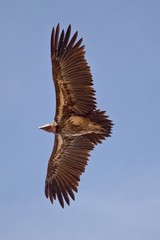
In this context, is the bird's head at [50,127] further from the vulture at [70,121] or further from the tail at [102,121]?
the tail at [102,121]

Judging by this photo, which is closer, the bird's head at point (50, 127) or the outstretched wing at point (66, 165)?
the bird's head at point (50, 127)

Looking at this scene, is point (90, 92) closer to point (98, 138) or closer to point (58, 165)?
point (98, 138)

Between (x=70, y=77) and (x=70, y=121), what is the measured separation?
1487mm

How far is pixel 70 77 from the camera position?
69.5 feet

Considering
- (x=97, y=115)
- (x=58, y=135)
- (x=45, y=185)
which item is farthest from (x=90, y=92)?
(x=45, y=185)

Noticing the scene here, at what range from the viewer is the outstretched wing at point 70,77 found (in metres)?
20.8

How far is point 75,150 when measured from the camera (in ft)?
74.9

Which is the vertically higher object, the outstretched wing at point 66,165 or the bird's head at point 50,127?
the bird's head at point 50,127

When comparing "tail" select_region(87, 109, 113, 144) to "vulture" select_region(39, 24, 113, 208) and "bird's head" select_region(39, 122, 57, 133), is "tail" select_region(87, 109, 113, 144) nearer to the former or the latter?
"vulture" select_region(39, 24, 113, 208)

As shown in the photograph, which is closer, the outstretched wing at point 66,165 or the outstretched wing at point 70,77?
the outstretched wing at point 70,77

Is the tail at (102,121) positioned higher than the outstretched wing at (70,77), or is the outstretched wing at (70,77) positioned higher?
the outstretched wing at (70,77)

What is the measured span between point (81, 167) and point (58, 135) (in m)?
1.34

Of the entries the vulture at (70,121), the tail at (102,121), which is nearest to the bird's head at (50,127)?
the vulture at (70,121)

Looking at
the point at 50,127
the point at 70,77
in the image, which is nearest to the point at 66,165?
the point at 50,127
